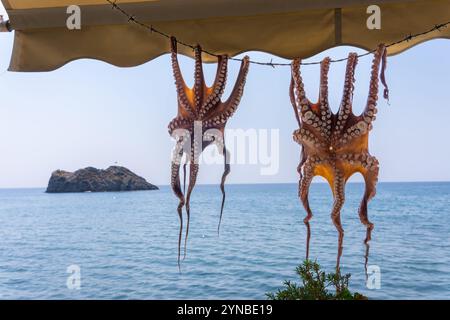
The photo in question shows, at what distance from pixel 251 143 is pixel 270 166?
12 centimetres

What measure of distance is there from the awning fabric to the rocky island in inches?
1572

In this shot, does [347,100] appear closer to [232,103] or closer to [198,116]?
[232,103]

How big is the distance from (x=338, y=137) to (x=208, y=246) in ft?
81.6

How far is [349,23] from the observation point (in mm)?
1499

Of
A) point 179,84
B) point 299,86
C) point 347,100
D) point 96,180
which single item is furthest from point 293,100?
point 96,180

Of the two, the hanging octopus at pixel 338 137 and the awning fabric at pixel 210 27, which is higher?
the awning fabric at pixel 210 27

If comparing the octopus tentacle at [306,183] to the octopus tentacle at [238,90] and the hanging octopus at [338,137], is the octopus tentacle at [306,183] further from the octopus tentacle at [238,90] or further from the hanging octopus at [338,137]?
the octopus tentacle at [238,90]

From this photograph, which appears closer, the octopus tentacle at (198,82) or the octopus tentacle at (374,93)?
the octopus tentacle at (374,93)

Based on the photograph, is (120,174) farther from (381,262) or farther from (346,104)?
(346,104)

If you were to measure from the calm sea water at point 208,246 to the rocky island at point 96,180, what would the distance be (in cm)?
189

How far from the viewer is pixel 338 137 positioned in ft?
5.03

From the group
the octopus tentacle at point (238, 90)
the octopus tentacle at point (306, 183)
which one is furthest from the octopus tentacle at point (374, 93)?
the octopus tentacle at point (238, 90)

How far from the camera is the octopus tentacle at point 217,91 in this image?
1.60 m
